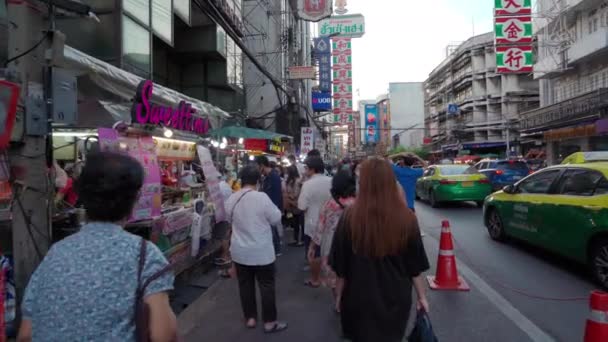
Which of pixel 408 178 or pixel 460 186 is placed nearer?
pixel 408 178

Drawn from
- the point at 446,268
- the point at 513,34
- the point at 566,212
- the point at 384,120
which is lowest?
the point at 446,268

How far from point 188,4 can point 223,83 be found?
364 cm

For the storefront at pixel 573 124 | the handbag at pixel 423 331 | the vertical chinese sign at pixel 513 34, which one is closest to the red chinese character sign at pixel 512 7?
the vertical chinese sign at pixel 513 34

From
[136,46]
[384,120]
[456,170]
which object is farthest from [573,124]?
[384,120]

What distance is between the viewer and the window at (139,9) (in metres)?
9.13

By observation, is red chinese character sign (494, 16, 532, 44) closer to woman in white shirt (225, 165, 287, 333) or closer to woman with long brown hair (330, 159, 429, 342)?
woman in white shirt (225, 165, 287, 333)

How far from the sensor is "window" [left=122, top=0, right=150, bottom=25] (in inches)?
359

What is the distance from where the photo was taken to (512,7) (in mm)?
18484

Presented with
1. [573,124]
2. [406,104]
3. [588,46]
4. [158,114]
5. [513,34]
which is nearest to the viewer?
[158,114]

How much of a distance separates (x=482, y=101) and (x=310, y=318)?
54.8 meters

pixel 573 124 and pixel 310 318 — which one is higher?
pixel 573 124

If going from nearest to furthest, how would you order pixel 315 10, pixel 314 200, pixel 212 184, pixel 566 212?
pixel 314 200, pixel 566 212, pixel 212 184, pixel 315 10

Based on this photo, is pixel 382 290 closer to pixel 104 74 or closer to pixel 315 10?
pixel 104 74

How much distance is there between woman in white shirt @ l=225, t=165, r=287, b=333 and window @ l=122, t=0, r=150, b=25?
694 centimetres
